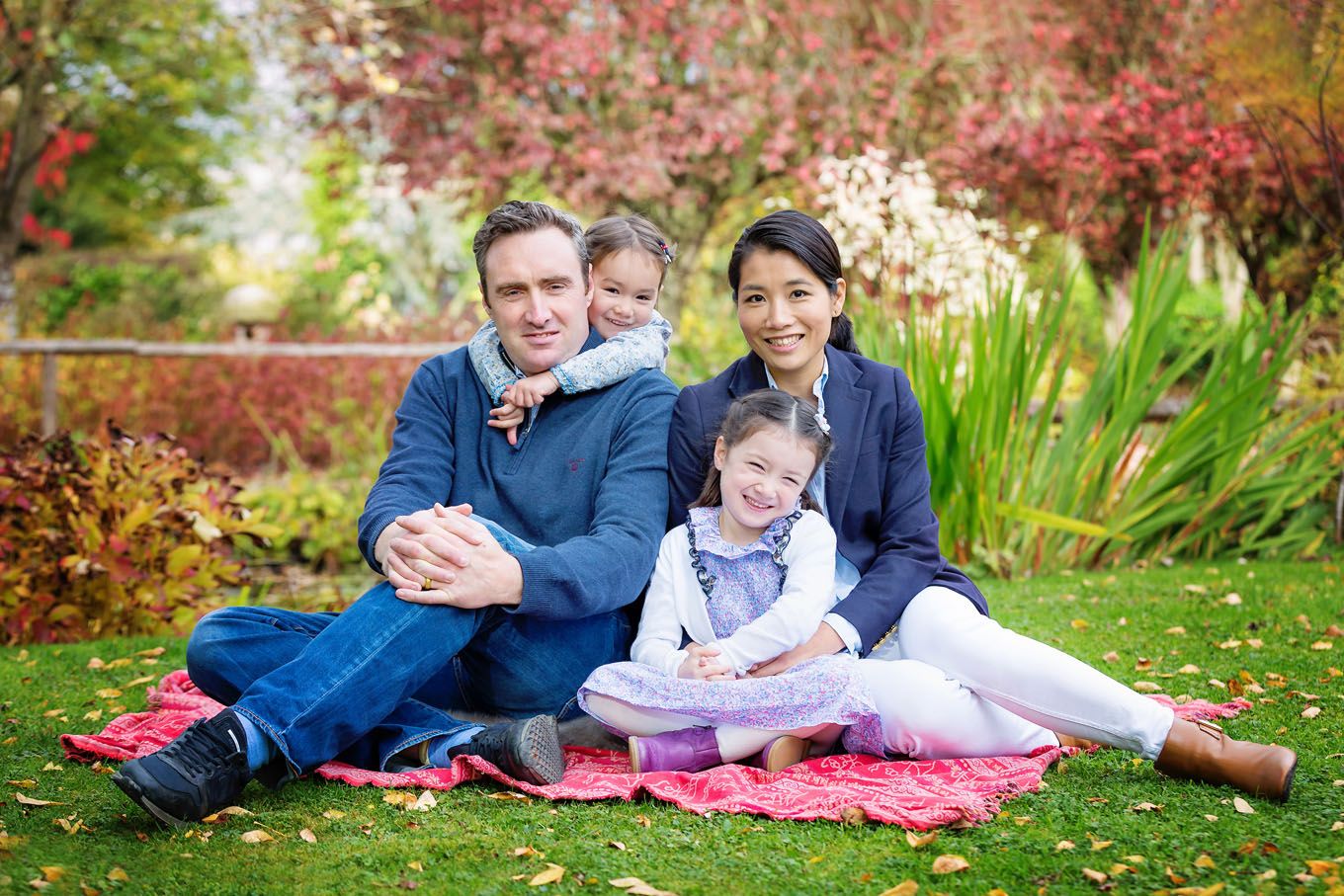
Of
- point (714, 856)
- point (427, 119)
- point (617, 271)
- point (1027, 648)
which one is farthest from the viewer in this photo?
point (427, 119)

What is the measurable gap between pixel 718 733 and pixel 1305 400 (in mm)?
4272

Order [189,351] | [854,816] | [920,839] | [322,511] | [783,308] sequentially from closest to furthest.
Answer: [920,839] → [854,816] → [783,308] → [322,511] → [189,351]

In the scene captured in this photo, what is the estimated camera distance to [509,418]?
2854 mm

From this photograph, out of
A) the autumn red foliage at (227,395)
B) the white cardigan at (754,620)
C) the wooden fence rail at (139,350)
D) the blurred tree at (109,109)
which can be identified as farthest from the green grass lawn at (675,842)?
the blurred tree at (109,109)

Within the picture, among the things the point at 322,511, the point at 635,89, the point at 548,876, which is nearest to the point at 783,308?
the point at 548,876

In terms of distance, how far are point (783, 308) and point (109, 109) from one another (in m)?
16.0

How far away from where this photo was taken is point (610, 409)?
2893 millimetres

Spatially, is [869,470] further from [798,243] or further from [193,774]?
[193,774]

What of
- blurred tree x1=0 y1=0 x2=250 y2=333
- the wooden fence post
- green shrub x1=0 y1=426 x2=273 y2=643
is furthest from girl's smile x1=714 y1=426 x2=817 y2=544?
blurred tree x1=0 y1=0 x2=250 y2=333

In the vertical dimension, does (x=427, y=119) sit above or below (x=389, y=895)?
above

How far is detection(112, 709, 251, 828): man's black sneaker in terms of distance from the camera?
220cm

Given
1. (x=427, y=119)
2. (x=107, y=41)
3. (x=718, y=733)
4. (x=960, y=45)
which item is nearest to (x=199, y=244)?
(x=107, y=41)

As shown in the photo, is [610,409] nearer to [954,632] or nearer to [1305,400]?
[954,632]

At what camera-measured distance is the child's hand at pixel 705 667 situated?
101 inches
